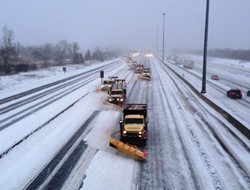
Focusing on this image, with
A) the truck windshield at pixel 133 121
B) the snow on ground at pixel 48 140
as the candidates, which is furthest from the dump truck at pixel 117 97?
the truck windshield at pixel 133 121

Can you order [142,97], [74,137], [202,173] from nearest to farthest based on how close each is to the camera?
[202,173], [74,137], [142,97]

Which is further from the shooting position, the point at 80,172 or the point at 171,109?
the point at 171,109

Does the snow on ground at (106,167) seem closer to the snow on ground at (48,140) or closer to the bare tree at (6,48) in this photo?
the snow on ground at (48,140)

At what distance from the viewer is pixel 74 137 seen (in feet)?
66.1

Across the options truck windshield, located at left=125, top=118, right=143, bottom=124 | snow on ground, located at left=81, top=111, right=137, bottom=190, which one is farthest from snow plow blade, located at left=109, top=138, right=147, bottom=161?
truck windshield, located at left=125, top=118, right=143, bottom=124

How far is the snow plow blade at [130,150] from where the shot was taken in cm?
1606

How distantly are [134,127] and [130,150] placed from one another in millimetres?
2136

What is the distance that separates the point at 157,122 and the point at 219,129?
470 cm

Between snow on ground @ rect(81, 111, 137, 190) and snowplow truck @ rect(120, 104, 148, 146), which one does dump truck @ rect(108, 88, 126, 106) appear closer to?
snow on ground @ rect(81, 111, 137, 190)

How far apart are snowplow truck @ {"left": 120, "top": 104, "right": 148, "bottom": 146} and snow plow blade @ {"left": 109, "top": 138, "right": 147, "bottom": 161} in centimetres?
97

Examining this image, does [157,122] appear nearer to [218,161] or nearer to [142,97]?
[218,161]

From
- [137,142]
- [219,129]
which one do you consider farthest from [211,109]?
[137,142]

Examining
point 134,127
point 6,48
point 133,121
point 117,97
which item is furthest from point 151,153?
point 6,48

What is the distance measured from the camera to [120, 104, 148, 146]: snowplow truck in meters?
18.1
